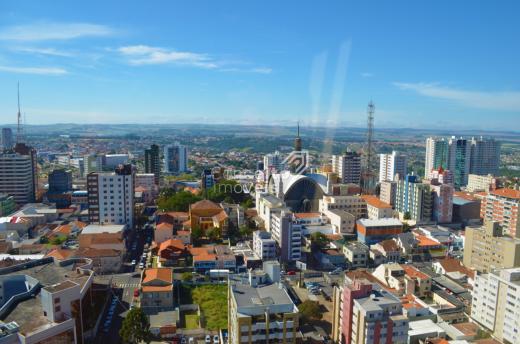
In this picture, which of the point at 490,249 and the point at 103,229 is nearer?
the point at 490,249

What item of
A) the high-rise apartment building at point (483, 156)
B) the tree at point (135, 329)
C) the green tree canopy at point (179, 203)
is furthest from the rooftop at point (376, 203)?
the high-rise apartment building at point (483, 156)

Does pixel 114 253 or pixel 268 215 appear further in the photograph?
pixel 268 215

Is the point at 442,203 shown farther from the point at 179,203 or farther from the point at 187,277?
the point at 187,277

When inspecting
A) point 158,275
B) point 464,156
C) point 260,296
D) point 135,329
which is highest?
point 464,156

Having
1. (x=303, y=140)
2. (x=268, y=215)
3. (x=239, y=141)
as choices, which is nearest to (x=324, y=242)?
(x=268, y=215)

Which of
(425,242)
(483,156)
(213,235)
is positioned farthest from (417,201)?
(483,156)

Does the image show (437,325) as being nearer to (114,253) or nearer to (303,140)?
(114,253)

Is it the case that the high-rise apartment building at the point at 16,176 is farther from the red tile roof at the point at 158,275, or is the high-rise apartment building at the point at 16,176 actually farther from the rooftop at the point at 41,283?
the red tile roof at the point at 158,275

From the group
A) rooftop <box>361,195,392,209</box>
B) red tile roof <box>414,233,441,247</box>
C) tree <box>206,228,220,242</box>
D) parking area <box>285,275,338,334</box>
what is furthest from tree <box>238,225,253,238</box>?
red tile roof <box>414,233,441,247</box>
